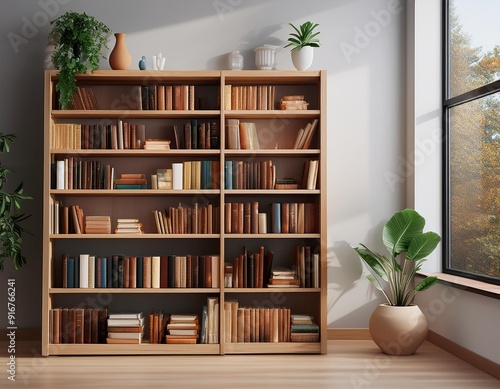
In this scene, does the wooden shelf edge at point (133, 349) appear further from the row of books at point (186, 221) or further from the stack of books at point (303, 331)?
the row of books at point (186, 221)

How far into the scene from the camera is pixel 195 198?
18.7ft

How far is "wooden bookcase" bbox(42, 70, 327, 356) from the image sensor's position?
5.26 metres

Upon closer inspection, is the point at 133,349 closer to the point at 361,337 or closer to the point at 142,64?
the point at 361,337

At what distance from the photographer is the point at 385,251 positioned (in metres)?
5.79

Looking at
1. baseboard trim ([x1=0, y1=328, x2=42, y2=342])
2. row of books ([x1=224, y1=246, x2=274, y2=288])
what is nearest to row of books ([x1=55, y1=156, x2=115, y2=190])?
row of books ([x1=224, y1=246, x2=274, y2=288])

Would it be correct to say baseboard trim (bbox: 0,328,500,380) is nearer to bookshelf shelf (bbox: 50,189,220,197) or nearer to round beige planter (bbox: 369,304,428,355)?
round beige planter (bbox: 369,304,428,355)

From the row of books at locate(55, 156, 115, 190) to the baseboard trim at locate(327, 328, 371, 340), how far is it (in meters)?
2.23

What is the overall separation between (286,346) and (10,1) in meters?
3.64

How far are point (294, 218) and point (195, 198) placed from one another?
2.89ft

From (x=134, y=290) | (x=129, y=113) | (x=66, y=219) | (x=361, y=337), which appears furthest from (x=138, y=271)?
(x=361, y=337)

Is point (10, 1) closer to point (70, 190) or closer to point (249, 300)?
point (70, 190)

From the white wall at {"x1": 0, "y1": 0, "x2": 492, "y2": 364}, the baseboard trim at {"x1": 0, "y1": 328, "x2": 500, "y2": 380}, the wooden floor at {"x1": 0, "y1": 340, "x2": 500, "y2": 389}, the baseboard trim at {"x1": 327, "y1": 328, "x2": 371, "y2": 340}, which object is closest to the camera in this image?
the wooden floor at {"x1": 0, "y1": 340, "x2": 500, "y2": 389}

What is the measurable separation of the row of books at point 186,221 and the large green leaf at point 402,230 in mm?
1354

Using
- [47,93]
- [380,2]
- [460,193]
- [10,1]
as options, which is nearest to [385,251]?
[460,193]
